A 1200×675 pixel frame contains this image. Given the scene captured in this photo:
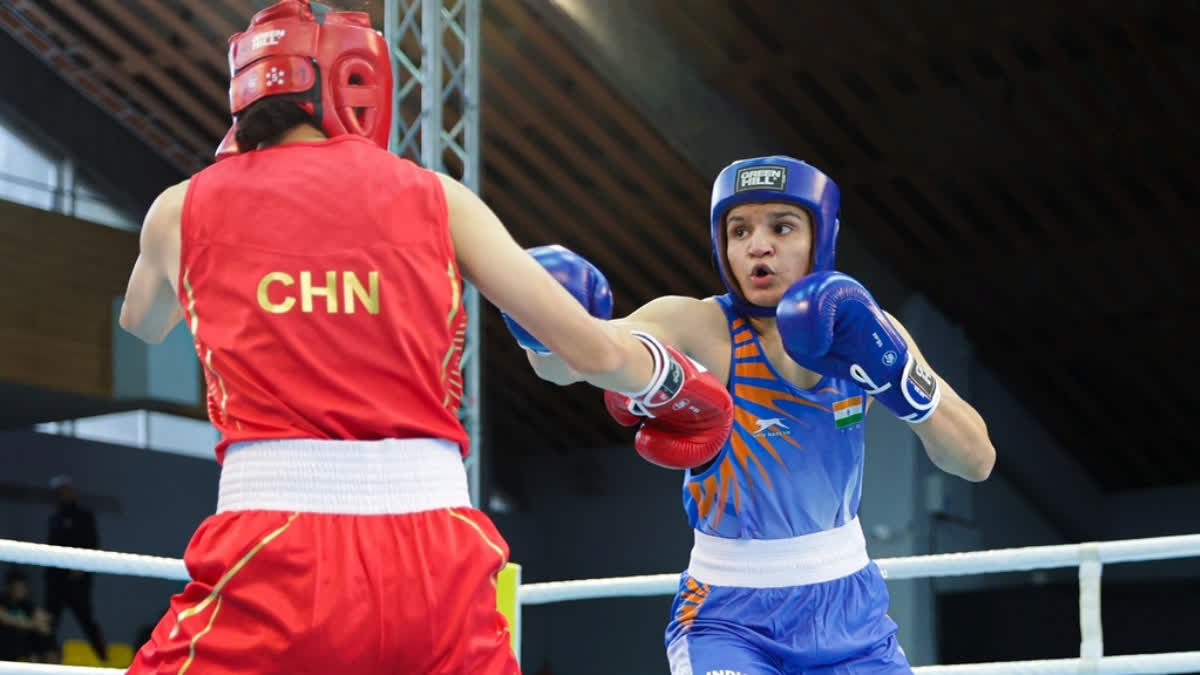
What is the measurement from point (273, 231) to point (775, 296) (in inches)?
50.7

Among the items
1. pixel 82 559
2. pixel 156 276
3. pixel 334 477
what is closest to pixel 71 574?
pixel 82 559

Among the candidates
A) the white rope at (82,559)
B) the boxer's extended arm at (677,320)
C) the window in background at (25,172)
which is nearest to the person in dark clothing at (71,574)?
the window in background at (25,172)

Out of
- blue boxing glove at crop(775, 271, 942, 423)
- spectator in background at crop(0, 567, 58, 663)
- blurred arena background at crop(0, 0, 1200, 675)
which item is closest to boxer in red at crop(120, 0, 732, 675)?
blue boxing glove at crop(775, 271, 942, 423)

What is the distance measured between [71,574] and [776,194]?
8275mm

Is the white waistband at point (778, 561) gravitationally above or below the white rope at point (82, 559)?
below

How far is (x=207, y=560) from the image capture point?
1621 mm

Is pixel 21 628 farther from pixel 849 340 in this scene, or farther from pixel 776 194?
pixel 849 340

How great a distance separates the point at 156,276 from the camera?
183cm

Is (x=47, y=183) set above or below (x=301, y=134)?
above

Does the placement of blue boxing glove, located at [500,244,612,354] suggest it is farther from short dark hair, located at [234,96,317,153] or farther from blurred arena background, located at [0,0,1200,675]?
blurred arena background, located at [0,0,1200,675]

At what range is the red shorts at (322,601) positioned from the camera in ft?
5.23

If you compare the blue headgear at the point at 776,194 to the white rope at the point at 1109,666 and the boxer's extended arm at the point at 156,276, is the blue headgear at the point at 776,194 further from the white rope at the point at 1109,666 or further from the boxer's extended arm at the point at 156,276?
the boxer's extended arm at the point at 156,276

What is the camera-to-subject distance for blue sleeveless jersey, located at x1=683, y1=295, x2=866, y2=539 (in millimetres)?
2637

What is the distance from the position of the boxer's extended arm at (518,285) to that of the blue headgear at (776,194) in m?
1.06
